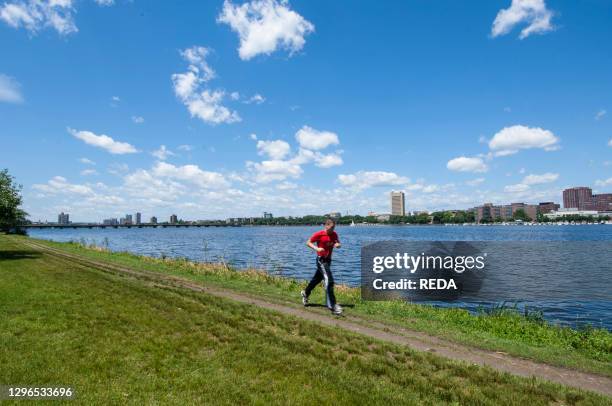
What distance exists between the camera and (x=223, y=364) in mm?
6434

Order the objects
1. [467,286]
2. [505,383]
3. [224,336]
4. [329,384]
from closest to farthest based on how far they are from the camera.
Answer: [329,384]
[505,383]
[224,336]
[467,286]

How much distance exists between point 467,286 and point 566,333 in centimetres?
1390

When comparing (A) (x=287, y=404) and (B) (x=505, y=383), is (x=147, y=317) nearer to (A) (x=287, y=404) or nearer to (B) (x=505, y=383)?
(A) (x=287, y=404)

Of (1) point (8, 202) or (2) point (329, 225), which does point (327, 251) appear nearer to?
(2) point (329, 225)

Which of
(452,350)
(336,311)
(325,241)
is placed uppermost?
(325,241)

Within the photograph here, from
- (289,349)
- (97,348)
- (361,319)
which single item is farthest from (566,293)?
(97,348)

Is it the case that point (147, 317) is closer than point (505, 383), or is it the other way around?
point (505, 383)

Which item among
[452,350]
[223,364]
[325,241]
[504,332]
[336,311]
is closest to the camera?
[223,364]

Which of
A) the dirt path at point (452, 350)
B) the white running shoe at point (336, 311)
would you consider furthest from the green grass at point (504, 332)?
the white running shoe at point (336, 311)

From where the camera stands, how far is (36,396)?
5125 mm

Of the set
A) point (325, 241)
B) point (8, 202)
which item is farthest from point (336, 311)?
point (8, 202)

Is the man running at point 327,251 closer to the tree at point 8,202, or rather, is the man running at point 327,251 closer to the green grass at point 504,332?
the green grass at point 504,332

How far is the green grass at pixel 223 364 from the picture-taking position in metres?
5.46

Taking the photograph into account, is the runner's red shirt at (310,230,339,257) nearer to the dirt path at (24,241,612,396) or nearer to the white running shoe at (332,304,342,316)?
the white running shoe at (332,304,342,316)
